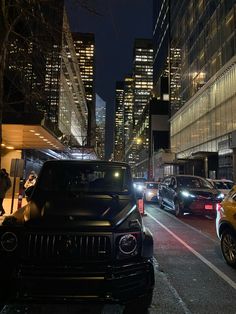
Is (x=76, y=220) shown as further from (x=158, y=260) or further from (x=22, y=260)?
(x=158, y=260)

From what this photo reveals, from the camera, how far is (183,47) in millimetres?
60812

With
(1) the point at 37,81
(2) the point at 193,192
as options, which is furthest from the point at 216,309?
(1) the point at 37,81

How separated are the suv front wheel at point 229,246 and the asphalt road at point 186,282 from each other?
6.3 inches

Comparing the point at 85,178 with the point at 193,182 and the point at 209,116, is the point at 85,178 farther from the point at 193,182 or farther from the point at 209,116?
the point at 209,116

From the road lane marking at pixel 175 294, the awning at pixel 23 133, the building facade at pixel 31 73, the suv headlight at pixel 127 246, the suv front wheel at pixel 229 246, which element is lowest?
the road lane marking at pixel 175 294

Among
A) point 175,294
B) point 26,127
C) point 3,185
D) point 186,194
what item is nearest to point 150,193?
point 186,194

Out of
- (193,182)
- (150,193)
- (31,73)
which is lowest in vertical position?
(150,193)

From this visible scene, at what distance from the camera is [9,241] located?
4.36 meters

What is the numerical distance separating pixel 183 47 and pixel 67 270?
60964mm

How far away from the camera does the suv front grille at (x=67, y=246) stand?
4211mm

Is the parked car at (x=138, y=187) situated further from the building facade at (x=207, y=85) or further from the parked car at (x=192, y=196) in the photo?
the building facade at (x=207, y=85)

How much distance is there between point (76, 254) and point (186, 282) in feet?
9.76

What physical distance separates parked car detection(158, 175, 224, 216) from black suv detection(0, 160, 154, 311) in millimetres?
11713

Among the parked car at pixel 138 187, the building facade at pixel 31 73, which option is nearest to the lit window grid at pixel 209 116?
the parked car at pixel 138 187
